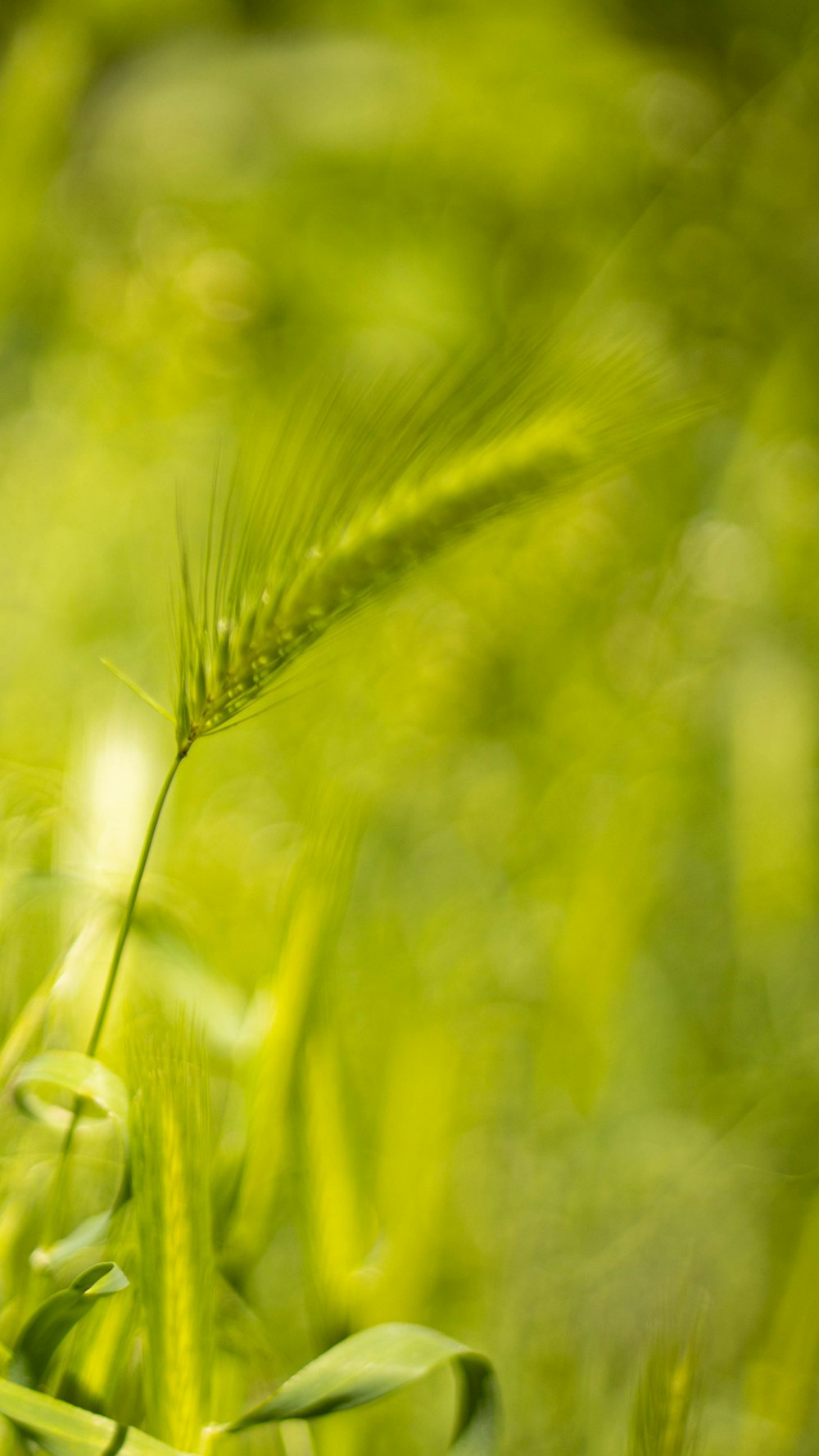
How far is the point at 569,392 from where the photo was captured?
1.16 ft

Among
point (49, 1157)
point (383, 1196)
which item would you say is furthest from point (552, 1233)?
point (49, 1157)

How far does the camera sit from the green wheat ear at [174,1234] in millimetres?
262

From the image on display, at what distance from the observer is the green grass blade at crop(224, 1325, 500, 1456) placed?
280 millimetres

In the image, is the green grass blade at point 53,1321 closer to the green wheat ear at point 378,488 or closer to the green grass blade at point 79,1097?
the green grass blade at point 79,1097

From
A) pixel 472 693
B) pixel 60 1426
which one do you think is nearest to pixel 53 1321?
pixel 60 1426

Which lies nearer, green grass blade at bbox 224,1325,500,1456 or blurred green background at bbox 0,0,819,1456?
green grass blade at bbox 224,1325,500,1456

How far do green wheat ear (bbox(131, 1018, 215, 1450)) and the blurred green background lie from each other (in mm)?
91

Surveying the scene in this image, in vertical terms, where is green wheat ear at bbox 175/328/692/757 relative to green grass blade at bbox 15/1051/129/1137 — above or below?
above

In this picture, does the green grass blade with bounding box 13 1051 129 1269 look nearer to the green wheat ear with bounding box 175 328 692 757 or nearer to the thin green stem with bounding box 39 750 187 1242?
the thin green stem with bounding box 39 750 187 1242

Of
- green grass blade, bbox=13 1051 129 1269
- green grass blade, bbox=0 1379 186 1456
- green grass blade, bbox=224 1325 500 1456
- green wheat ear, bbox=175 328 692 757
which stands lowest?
green grass blade, bbox=0 1379 186 1456

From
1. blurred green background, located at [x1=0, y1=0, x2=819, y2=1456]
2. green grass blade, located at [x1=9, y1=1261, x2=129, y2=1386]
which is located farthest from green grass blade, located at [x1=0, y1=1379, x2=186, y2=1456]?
blurred green background, located at [x1=0, y1=0, x2=819, y2=1456]

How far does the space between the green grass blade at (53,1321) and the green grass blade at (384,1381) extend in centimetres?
6

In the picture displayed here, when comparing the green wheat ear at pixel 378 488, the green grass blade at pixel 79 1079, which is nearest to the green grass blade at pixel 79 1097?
the green grass blade at pixel 79 1079

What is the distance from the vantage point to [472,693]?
834mm
